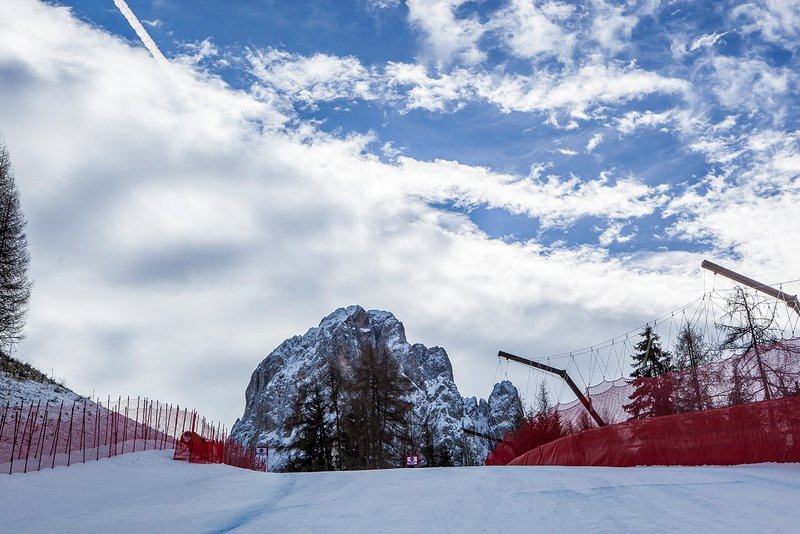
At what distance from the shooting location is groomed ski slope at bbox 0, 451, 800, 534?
10070 millimetres

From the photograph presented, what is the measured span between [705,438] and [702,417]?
0.58 meters

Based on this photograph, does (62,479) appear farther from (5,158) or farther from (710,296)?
(710,296)

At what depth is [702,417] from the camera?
63.8ft

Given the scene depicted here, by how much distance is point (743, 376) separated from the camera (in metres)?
22.8

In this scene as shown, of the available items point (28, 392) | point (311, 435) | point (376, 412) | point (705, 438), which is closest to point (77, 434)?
point (28, 392)

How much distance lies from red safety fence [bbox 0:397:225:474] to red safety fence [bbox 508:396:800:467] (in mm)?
16375

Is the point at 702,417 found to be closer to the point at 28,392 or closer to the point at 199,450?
the point at 199,450

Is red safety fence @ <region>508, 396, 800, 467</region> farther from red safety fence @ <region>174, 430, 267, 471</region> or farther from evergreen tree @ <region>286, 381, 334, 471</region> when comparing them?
evergreen tree @ <region>286, 381, 334, 471</region>

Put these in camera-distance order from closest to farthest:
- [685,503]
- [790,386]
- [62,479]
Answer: [685,503] → [62,479] → [790,386]

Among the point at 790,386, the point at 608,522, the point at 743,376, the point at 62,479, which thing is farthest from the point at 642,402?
the point at 62,479

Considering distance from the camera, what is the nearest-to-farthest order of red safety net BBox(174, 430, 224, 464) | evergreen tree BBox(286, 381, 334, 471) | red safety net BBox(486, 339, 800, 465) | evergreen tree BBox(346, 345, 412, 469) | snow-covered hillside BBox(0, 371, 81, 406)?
red safety net BBox(486, 339, 800, 465) < red safety net BBox(174, 430, 224, 464) < snow-covered hillside BBox(0, 371, 81, 406) < evergreen tree BBox(286, 381, 334, 471) < evergreen tree BBox(346, 345, 412, 469)

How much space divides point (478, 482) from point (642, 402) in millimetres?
12406

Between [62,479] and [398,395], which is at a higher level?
[398,395]

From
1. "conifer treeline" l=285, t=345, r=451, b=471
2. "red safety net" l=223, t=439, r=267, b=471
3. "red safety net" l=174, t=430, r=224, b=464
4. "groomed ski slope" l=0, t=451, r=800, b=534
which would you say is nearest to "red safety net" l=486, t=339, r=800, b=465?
"groomed ski slope" l=0, t=451, r=800, b=534
